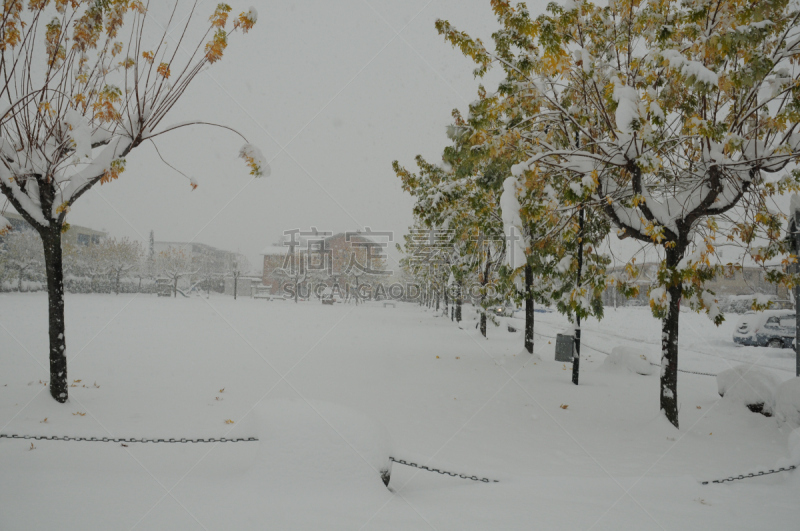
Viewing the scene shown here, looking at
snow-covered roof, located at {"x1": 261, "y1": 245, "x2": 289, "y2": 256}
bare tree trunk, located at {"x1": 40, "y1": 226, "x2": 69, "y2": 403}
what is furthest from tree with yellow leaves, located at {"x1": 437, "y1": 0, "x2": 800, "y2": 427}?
snow-covered roof, located at {"x1": 261, "y1": 245, "x2": 289, "y2": 256}

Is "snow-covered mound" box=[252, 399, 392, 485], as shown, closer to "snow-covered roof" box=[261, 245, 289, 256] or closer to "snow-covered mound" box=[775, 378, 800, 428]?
"snow-covered mound" box=[775, 378, 800, 428]

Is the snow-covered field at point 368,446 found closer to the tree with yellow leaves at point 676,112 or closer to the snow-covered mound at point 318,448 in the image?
the snow-covered mound at point 318,448

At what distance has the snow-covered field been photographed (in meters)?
3.02

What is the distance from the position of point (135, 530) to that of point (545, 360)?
37.4 ft

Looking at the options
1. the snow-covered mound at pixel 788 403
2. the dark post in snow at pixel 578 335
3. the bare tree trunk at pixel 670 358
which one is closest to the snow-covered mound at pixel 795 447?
the bare tree trunk at pixel 670 358

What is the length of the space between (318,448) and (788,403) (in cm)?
729

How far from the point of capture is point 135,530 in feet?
8.59

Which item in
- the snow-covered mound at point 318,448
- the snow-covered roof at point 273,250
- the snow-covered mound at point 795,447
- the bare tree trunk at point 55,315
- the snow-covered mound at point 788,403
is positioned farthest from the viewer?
the snow-covered roof at point 273,250

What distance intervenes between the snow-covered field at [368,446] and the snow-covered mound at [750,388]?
172 millimetres

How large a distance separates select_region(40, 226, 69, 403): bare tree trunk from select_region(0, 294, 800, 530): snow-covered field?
0.27 metres

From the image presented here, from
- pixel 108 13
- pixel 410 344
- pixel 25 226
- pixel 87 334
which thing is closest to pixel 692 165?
pixel 108 13

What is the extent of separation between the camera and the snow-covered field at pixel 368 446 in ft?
9.92

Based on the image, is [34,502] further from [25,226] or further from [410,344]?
[25,226]

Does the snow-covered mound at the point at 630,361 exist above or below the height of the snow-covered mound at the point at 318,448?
below
